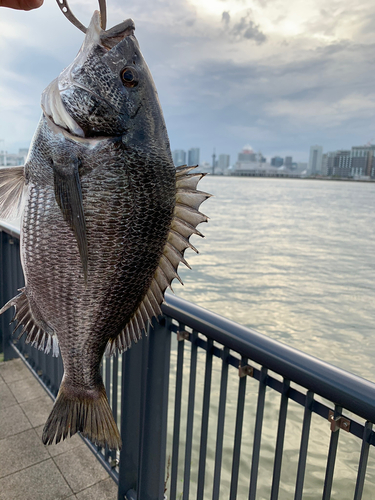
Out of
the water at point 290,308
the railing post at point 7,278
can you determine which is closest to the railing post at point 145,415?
the water at point 290,308

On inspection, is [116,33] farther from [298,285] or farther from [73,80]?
[298,285]

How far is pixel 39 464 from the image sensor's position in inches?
111

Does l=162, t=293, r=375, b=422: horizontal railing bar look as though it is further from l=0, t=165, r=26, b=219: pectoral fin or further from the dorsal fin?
l=0, t=165, r=26, b=219: pectoral fin

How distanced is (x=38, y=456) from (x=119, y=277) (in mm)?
2386

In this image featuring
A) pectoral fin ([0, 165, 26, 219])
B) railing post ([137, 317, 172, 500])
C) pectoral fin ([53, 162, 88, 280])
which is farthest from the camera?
railing post ([137, 317, 172, 500])

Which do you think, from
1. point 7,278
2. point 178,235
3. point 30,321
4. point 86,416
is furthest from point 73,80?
point 7,278

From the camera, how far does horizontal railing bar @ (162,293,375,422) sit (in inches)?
47.3

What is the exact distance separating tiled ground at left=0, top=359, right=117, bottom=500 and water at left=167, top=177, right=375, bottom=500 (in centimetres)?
126

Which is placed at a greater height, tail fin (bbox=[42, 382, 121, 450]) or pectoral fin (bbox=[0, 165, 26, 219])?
pectoral fin (bbox=[0, 165, 26, 219])

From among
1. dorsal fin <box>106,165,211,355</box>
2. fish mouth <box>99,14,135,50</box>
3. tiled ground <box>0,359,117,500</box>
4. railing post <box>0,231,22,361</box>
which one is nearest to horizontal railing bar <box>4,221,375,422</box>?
dorsal fin <box>106,165,211,355</box>

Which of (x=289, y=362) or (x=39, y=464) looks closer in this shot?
(x=289, y=362)

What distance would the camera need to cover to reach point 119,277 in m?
A: 1.21

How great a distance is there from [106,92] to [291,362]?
1.07m

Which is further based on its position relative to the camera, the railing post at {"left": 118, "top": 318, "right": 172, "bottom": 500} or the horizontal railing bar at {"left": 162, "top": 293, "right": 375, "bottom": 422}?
the railing post at {"left": 118, "top": 318, "right": 172, "bottom": 500}
